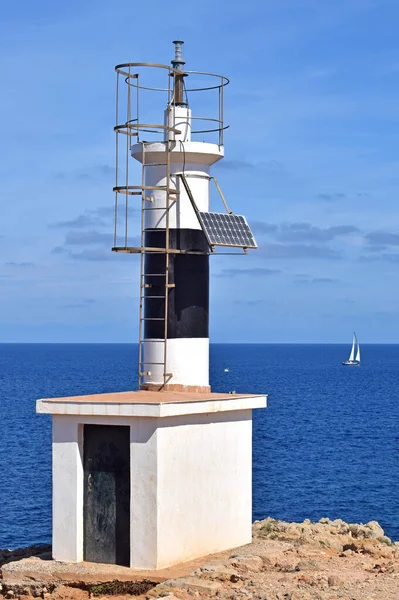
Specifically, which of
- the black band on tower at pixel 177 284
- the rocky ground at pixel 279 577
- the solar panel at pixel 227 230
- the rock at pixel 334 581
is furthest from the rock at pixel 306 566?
the solar panel at pixel 227 230

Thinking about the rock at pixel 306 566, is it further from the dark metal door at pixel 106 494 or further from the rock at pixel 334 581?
the dark metal door at pixel 106 494

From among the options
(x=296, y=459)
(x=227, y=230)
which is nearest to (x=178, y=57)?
(x=227, y=230)

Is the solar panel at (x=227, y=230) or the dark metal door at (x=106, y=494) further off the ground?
the solar panel at (x=227, y=230)

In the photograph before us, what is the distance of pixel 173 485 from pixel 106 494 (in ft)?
3.63

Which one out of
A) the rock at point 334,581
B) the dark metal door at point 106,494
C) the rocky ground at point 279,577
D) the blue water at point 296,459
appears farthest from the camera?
the blue water at point 296,459

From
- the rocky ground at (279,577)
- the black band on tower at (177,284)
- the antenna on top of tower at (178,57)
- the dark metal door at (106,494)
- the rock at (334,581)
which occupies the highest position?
the antenna on top of tower at (178,57)

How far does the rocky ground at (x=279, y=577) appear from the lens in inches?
551

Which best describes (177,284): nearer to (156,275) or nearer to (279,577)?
(156,275)

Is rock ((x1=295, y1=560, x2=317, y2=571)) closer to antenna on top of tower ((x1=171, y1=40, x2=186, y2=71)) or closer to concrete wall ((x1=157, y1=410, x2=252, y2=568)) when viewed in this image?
concrete wall ((x1=157, y1=410, x2=252, y2=568))

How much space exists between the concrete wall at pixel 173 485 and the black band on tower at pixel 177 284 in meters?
1.83

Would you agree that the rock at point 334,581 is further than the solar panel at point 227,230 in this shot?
No

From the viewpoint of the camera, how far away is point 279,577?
14.8 meters

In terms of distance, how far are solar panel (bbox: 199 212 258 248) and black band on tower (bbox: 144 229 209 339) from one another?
325 mm

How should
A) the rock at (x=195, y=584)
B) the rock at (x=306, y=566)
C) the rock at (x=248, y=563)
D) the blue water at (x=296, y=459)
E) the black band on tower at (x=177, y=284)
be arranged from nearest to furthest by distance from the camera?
the rock at (x=195, y=584) < the rock at (x=306, y=566) < the rock at (x=248, y=563) < the black band on tower at (x=177, y=284) < the blue water at (x=296, y=459)
